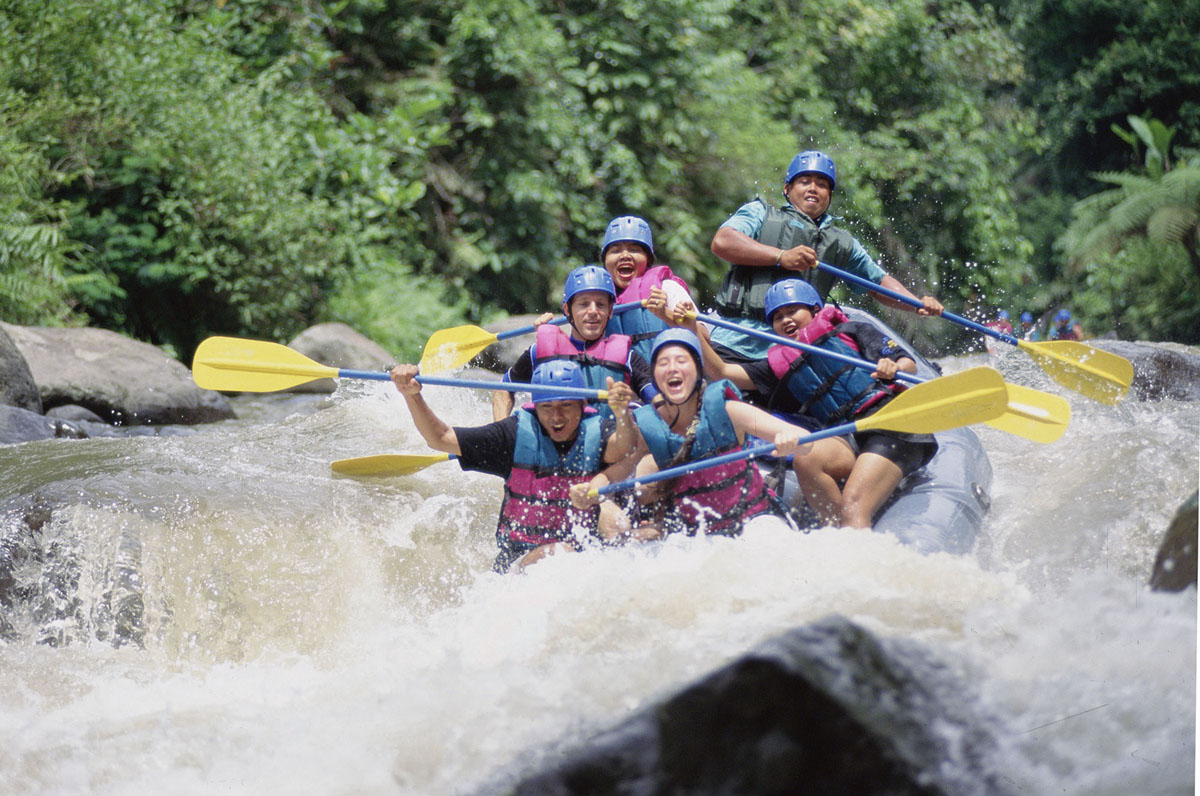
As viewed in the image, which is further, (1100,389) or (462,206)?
(462,206)

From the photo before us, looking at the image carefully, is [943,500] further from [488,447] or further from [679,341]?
[488,447]

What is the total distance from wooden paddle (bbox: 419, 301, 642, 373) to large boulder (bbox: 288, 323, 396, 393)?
293 centimetres

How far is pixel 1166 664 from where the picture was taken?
2.32 m

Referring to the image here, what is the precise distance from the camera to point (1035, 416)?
361cm

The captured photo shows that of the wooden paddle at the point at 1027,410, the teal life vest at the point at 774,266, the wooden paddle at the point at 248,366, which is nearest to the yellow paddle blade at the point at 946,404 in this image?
the wooden paddle at the point at 1027,410

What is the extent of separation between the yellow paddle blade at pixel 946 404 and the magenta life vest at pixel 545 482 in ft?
2.73

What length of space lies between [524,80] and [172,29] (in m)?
3.09

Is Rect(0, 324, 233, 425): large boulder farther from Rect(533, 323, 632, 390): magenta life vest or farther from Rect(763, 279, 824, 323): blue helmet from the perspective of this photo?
Rect(763, 279, 824, 323): blue helmet

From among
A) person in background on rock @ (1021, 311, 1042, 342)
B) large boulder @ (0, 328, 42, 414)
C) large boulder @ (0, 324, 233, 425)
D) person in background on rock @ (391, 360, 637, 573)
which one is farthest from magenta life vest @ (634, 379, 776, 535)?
person in background on rock @ (1021, 311, 1042, 342)

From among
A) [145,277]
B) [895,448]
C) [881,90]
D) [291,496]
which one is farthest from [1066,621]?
[881,90]

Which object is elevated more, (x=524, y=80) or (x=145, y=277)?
(x=524, y=80)

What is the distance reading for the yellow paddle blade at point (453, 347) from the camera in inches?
188

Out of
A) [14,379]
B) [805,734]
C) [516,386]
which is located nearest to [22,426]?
[14,379]

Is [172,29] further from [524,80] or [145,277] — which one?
[524,80]
